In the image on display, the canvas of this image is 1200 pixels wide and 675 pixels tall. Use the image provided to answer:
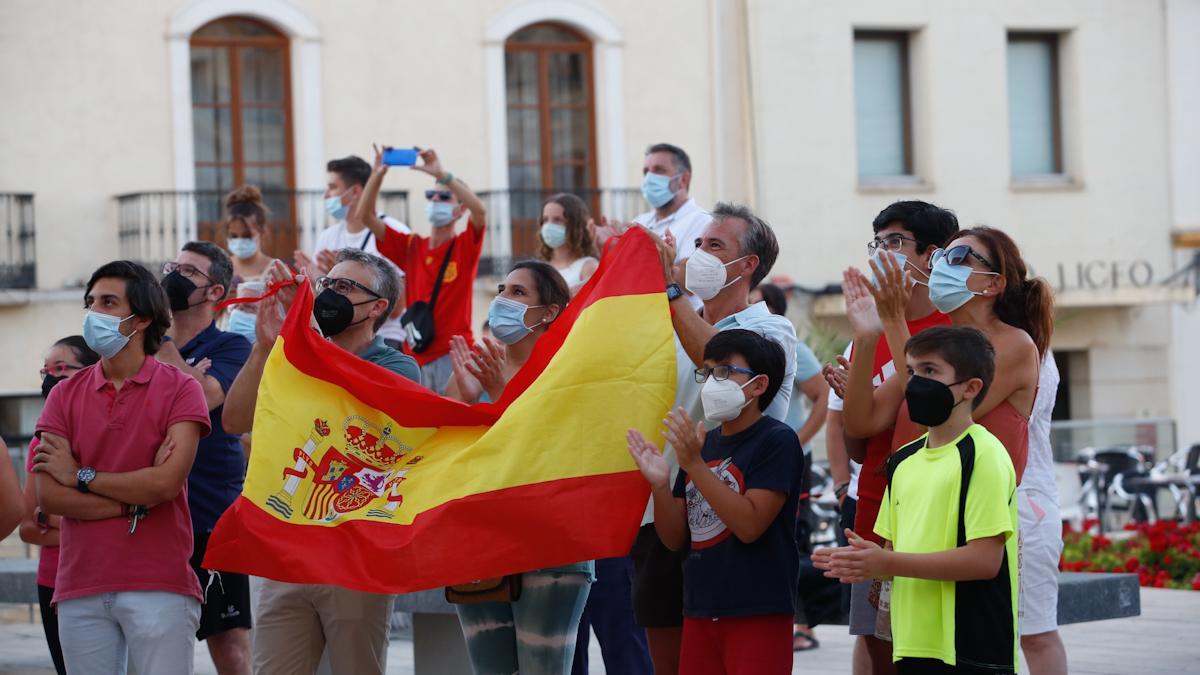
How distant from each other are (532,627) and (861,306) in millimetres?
1577

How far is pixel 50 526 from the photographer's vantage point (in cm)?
768

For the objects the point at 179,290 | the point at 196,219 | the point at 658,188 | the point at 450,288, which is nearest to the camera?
the point at 179,290

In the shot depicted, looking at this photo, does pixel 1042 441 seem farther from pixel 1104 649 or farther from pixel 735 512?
pixel 1104 649

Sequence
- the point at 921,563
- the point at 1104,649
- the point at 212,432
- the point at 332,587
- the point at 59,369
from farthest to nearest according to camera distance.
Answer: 1. the point at 1104,649
2. the point at 59,369
3. the point at 212,432
4. the point at 332,587
5. the point at 921,563

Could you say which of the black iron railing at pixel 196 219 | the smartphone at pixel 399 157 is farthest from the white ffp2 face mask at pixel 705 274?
the black iron railing at pixel 196 219

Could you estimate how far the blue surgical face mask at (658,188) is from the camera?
888 centimetres

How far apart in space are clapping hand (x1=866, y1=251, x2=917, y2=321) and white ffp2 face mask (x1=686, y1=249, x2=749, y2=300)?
2.32ft

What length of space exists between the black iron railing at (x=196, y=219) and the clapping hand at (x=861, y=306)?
1520cm

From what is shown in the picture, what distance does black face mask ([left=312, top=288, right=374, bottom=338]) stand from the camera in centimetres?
691

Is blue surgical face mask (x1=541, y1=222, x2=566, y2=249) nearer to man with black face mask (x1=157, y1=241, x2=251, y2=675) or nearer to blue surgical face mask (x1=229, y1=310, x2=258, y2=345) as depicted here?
blue surgical face mask (x1=229, y1=310, x2=258, y2=345)

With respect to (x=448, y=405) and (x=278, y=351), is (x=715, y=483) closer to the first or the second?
(x=448, y=405)

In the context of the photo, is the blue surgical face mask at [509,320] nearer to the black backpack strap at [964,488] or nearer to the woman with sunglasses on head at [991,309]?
the woman with sunglasses on head at [991,309]

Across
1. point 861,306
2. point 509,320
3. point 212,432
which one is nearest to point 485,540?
point 509,320

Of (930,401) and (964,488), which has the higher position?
(930,401)
